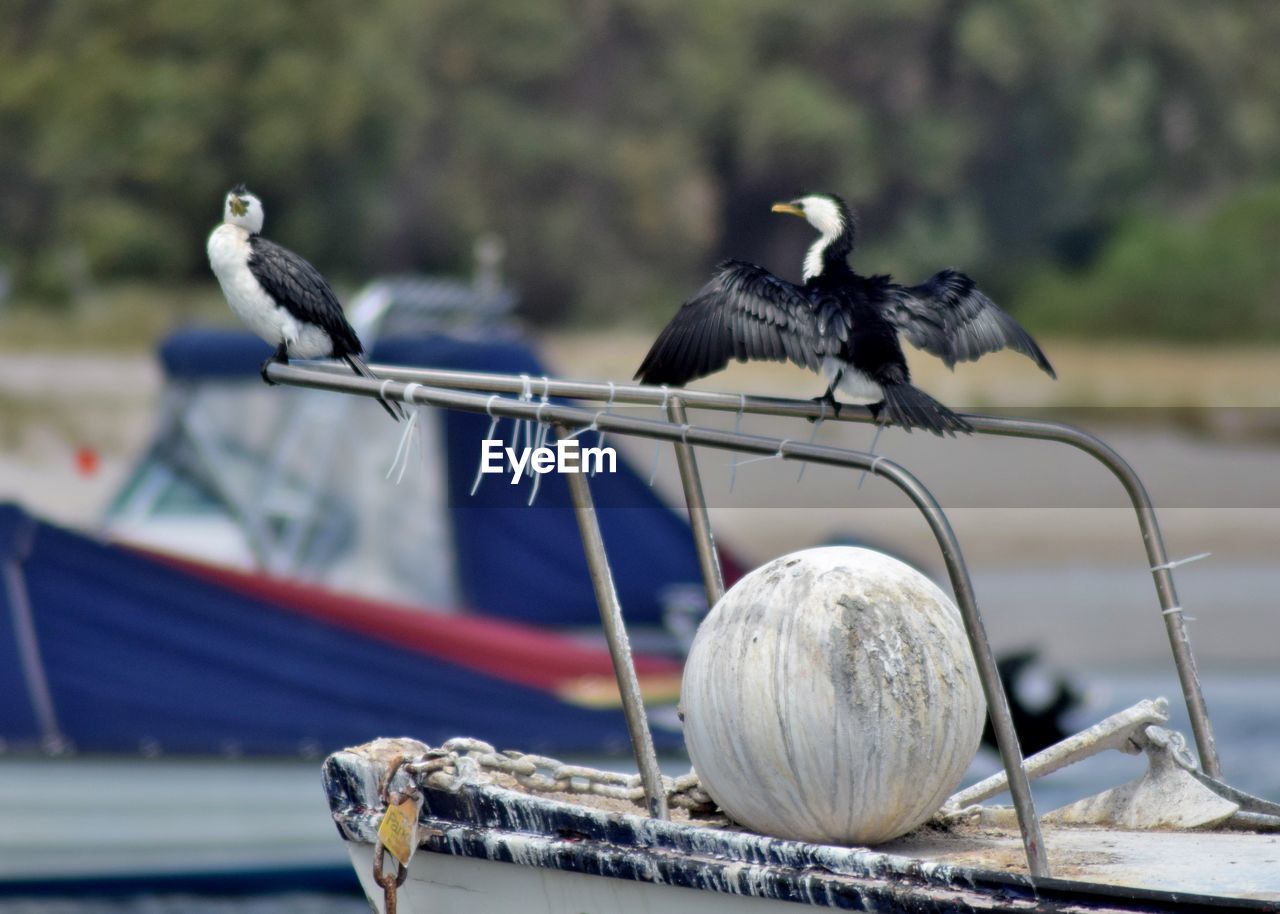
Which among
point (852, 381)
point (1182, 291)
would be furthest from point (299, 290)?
point (1182, 291)

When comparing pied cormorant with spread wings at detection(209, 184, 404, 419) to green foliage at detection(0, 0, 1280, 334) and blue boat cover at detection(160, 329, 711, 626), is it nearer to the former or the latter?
blue boat cover at detection(160, 329, 711, 626)

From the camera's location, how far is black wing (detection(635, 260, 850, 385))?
5.24 metres

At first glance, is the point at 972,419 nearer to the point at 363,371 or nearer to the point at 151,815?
the point at 363,371

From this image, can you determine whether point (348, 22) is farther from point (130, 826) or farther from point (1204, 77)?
point (130, 826)

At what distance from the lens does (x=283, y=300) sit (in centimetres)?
560

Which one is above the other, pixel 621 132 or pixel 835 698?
pixel 621 132

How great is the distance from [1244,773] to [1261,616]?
971 cm

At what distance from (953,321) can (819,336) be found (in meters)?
0.49

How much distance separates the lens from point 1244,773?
16.2 meters

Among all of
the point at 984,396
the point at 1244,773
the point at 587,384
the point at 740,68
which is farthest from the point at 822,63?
the point at 587,384

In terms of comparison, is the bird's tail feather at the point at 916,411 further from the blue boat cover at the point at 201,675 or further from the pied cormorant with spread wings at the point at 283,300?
the blue boat cover at the point at 201,675

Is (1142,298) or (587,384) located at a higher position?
(1142,298)

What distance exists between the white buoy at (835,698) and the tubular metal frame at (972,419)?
1.47ft

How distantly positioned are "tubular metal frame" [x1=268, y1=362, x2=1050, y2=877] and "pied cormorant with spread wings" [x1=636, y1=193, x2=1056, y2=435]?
15 centimetres
